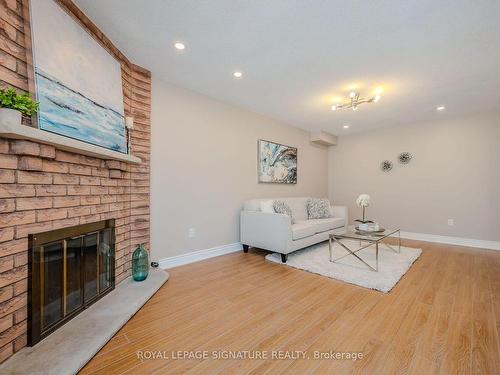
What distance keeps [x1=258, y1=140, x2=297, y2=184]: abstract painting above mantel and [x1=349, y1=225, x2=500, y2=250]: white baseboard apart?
98.9 inches

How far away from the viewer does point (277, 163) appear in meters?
4.39

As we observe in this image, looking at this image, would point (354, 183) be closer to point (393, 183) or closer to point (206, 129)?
point (393, 183)

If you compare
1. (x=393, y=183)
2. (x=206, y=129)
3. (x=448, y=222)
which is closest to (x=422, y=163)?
(x=393, y=183)

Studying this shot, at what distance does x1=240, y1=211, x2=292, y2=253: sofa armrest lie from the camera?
3.03m

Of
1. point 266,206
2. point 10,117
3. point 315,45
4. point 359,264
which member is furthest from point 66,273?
point 359,264

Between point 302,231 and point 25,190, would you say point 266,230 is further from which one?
point 25,190

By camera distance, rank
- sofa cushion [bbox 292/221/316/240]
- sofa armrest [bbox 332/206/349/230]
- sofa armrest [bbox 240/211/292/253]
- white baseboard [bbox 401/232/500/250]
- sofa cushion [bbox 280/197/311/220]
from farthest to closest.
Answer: sofa armrest [bbox 332/206/349/230], sofa cushion [bbox 280/197/311/220], white baseboard [bbox 401/232/500/250], sofa cushion [bbox 292/221/316/240], sofa armrest [bbox 240/211/292/253]

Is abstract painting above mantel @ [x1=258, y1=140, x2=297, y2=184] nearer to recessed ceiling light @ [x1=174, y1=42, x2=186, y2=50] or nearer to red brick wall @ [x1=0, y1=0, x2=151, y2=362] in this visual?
recessed ceiling light @ [x1=174, y1=42, x2=186, y2=50]

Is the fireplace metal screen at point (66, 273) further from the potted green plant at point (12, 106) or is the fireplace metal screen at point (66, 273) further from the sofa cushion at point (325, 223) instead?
the sofa cushion at point (325, 223)

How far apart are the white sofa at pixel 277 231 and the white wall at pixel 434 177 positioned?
1.70m

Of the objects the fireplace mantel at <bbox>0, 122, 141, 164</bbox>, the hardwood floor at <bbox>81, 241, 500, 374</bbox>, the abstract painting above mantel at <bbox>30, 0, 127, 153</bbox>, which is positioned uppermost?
the abstract painting above mantel at <bbox>30, 0, 127, 153</bbox>

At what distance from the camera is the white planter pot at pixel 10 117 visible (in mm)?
1104

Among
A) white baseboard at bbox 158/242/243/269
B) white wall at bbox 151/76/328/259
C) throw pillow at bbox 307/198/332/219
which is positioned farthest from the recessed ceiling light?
throw pillow at bbox 307/198/332/219

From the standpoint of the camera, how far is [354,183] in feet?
17.6
